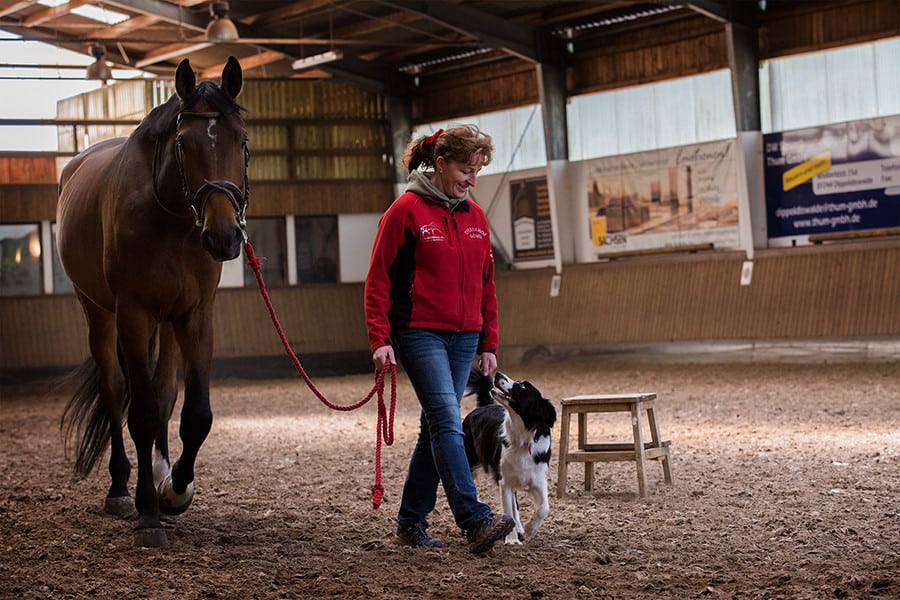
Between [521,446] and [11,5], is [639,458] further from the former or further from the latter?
[11,5]

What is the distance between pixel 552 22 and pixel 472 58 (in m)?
2.43

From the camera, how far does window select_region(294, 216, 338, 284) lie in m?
22.8

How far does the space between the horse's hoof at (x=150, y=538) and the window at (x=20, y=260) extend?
1646 centimetres

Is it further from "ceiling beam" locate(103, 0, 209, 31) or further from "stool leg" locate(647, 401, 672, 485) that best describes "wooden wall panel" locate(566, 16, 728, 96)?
"stool leg" locate(647, 401, 672, 485)

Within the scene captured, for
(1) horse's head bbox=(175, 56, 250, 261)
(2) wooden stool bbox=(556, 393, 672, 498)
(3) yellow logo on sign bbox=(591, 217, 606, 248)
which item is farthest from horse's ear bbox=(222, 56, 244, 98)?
(3) yellow logo on sign bbox=(591, 217, 606, 248)

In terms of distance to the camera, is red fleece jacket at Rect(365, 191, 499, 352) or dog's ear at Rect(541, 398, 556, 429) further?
dog's ear at Rect(541, 398, 556, 429)

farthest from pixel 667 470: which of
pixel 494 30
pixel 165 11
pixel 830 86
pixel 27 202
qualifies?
pixel 27 202

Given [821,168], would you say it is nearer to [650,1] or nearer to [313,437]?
[650,1]

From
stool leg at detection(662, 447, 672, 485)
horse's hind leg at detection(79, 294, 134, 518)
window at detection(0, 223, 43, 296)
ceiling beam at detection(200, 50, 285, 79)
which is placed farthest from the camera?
ceiling beam at detection(200, 50, 285, 79)

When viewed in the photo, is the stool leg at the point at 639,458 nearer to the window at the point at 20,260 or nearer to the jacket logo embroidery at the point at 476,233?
the jacket logo embroidery at the point at 476,233

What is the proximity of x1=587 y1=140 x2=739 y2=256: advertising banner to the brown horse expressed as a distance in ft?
44.6

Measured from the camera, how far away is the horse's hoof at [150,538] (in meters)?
5.65

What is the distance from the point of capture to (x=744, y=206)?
→ 18.3 m

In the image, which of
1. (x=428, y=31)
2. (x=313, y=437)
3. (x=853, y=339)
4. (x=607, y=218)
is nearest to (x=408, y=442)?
(x=313, y=437)
